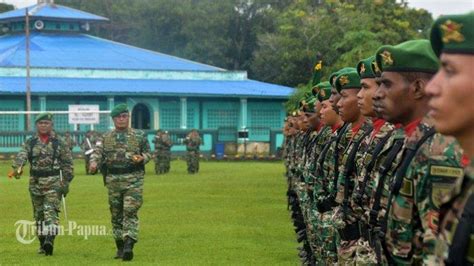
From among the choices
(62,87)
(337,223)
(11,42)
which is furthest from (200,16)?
(337,223)

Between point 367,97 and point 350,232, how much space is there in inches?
41.5

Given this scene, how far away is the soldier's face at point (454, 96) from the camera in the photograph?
3.60 m

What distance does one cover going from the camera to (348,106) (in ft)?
28.0

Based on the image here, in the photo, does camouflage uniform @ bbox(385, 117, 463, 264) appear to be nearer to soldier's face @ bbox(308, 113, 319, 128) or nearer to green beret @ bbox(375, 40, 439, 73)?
green beret @ bbox(375, 40, 439, 73)

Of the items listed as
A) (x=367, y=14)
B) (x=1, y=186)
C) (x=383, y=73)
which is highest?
(x=367, y=14)

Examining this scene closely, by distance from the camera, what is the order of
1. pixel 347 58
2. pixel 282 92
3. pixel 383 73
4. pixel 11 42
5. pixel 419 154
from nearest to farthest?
pixel 419 154 → pixel 383 73 → pixel 347 58 → pixel 282 92 → pixel 11 42

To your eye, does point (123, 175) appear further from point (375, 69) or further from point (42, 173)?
point (375, 69)

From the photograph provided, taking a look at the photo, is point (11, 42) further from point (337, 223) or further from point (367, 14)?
point (337, 223)

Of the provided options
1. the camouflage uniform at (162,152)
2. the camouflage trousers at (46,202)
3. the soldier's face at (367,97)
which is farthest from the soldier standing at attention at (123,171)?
the camouflage uniform at (162,152)

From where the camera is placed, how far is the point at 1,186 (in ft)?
104

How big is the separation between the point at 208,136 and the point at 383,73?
155 feet

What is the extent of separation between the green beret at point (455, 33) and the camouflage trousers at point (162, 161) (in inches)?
1420

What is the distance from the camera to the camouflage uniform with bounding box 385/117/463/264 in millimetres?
4359

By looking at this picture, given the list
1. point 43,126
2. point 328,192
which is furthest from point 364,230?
point 43,126
